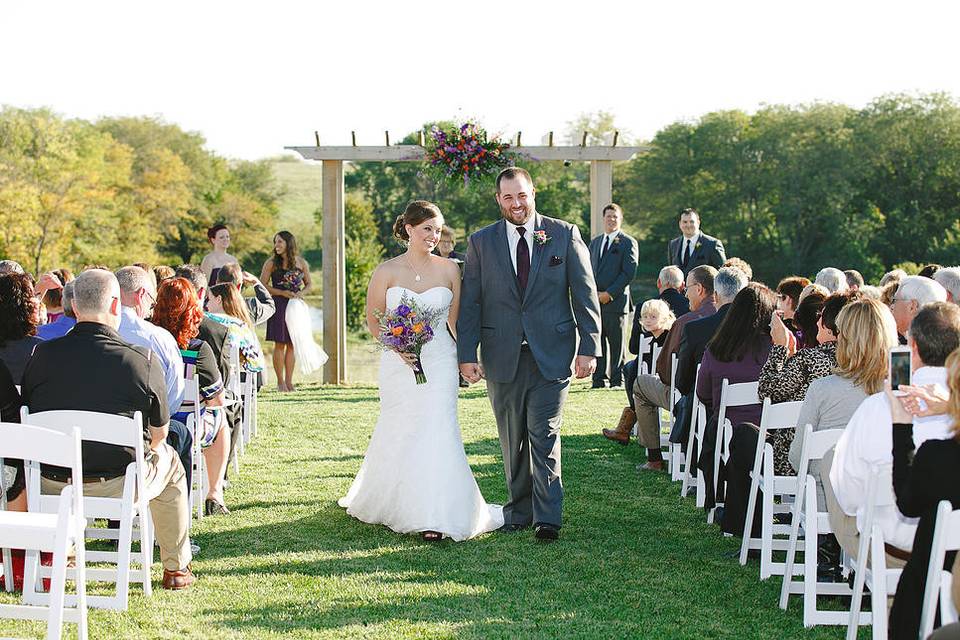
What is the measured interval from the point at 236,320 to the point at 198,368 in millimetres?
1321

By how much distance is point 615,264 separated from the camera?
12.8 metres

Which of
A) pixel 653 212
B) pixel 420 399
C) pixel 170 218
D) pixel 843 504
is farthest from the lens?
pixel 170 218

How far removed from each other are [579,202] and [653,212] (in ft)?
22.5

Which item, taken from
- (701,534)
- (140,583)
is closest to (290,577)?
(140,583)

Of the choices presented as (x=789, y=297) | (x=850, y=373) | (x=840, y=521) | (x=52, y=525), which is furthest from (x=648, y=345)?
(x=52, y=525)

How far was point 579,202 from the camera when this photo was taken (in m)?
46.7

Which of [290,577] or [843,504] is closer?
[843,504]

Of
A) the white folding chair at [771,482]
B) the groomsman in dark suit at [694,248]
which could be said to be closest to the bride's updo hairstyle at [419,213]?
the white folding chair at [771,482]

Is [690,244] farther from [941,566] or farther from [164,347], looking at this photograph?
[941,566]

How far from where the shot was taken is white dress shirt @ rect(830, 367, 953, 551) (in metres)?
3.67

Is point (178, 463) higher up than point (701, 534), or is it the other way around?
point (178, 463)

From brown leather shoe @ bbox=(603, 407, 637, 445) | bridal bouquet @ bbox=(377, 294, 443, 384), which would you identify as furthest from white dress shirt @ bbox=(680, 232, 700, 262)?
bridal bouquet @ bbox=(377, 294, 443, 384)

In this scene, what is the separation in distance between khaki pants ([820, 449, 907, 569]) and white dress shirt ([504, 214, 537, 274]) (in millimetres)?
2177

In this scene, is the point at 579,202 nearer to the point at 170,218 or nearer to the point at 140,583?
the point at 170,218
